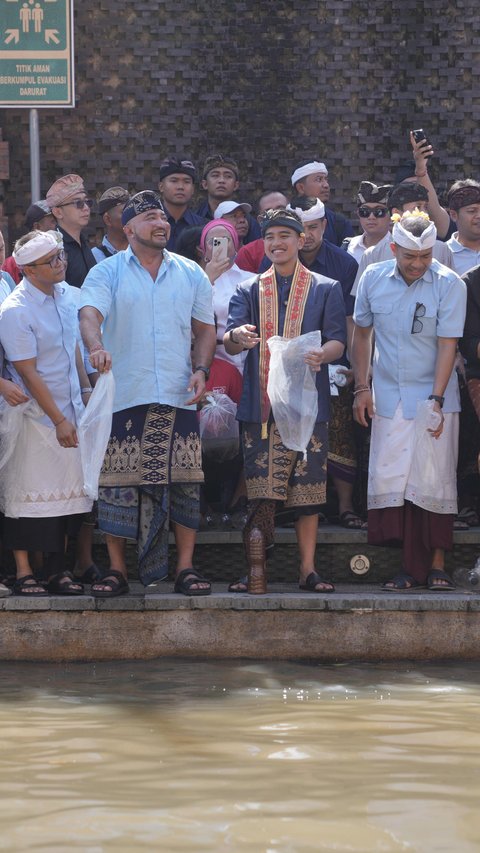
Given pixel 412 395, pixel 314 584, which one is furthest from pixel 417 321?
pixel 314 584

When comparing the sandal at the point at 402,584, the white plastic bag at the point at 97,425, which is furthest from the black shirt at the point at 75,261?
the sandal at the point at 402,584

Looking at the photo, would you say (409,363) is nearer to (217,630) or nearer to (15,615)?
(217,630)

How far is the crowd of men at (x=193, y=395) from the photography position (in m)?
6.64

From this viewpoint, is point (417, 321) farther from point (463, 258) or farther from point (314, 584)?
point (314, 584)

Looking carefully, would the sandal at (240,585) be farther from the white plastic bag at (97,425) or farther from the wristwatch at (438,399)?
the wristwatch at (438,399)

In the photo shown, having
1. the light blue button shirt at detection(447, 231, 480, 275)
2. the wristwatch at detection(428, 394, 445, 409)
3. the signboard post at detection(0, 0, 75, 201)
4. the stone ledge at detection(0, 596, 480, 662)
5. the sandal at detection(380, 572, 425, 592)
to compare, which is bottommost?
the stone ledge at detection(0, 596, 480, 662)

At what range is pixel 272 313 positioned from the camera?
271 inches

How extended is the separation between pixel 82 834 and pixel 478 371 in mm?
3735

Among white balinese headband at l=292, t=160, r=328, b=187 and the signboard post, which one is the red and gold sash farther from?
the signboard post

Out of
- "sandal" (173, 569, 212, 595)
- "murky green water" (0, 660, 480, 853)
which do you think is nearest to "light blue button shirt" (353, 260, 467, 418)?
"sandal" (173, 569, 212, 595)

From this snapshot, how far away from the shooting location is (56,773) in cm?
467

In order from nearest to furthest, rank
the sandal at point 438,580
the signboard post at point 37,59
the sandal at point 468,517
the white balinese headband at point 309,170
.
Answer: the sandal at point 438,580
the sandal at point 468,517
the signboard post at point 37,59
the white balinese headband at point 309,170

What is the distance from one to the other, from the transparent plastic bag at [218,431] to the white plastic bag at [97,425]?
0.88 meters

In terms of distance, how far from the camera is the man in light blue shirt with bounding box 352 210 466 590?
6809mm
